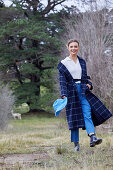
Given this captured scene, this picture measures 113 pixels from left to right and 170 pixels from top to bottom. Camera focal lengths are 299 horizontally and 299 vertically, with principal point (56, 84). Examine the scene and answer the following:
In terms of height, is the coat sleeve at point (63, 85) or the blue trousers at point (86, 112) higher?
the coat sleeve at point (63, 85)

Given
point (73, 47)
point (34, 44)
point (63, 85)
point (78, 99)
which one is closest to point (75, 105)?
point (78, 99)

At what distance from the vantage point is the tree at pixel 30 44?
20108 mm

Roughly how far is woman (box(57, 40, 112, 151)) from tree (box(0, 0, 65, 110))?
587 inches

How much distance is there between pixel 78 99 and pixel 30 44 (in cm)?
2101

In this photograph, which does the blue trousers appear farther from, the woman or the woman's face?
the woman's face

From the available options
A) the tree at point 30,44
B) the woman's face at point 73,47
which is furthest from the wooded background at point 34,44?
the woman's face at point 73,47

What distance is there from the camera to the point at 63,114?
14484mm

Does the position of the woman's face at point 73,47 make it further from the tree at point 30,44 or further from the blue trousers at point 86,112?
the tree at point 30,44

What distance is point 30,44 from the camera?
82.0 ft

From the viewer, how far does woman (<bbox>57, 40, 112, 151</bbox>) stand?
4367 mm

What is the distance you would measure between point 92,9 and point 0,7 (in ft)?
38.6

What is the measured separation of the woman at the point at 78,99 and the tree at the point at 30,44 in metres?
14.9

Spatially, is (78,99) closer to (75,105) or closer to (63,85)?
(75,105)

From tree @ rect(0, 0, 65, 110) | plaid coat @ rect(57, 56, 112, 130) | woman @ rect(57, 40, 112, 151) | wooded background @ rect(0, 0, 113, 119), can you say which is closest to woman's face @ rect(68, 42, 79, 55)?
woman @ rect(57, 40, 112, 151)
